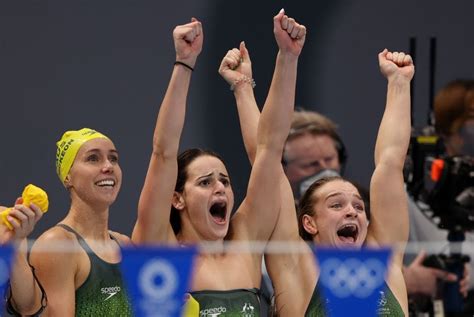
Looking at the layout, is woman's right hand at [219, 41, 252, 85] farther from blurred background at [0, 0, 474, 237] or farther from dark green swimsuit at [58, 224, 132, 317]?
Result: blurred background at [0, 0, 474, 237]

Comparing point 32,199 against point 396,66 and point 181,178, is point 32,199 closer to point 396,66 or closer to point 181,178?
point 181,178

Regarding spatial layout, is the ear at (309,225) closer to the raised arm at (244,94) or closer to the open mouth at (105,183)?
the raised arm at (244,94)

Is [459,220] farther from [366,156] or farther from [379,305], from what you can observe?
[379,305]

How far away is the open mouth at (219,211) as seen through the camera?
3891mm

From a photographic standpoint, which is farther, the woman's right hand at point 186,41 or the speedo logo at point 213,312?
the woman's right hand at point 186,41

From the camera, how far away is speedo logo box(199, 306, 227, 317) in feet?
12.1

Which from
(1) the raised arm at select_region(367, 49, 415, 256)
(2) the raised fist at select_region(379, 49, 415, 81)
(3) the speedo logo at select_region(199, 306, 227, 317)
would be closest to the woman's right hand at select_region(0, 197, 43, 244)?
(3) the speedo logo at select_region(199, 306, 227, 317)

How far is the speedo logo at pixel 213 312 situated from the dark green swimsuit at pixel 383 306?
27 centimetres

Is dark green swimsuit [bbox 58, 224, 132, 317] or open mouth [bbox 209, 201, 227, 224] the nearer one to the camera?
dark green swimsuit [bbox 58, 224, 132, 317]

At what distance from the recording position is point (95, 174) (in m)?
3.78

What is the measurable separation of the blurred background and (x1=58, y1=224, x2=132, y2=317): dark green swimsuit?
54.5 inches

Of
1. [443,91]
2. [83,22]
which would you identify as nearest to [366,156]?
[443,91]

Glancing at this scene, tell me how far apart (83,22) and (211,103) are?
22.0 inches

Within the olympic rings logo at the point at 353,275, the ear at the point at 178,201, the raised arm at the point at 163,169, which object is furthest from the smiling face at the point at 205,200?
the olympic rings logo at the point at 353,275
